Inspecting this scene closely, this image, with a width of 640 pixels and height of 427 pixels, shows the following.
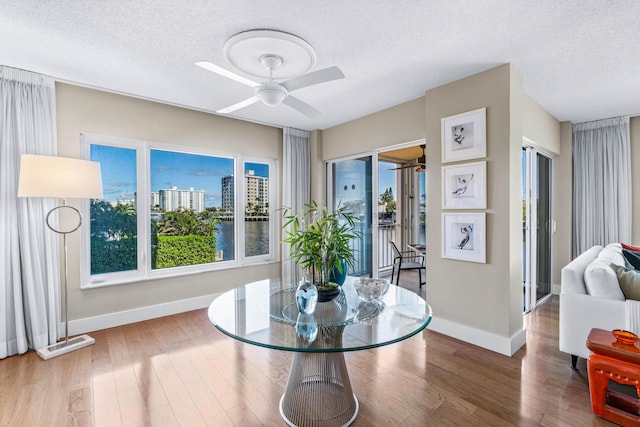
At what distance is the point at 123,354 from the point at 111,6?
2673 mm

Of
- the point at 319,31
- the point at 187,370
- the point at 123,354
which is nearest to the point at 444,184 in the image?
the point at 319,31

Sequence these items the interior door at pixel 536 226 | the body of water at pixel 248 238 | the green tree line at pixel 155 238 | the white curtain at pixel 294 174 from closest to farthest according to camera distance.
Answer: the green tree line at pixel 155 238, the interior door at pixel 536 226, the body of water at pixel 248 238, the white curtain at pixel 294 174

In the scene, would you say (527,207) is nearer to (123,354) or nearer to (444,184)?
(444,184)

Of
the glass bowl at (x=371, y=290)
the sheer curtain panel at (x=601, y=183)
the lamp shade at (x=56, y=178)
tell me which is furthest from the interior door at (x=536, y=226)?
the lamp shade at (x=56, y=178)

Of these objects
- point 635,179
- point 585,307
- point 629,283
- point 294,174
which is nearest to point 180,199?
point 294,174

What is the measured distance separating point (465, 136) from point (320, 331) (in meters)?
2.30

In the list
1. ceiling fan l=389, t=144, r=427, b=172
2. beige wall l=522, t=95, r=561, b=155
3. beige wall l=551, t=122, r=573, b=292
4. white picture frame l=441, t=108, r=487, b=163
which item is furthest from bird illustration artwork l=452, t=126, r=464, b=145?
beige wall l=551, t=122, r=573, b=292

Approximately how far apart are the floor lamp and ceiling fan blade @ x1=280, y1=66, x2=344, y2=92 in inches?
80.1

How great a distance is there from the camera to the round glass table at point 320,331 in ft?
4.92

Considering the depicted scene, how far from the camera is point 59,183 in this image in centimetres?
261

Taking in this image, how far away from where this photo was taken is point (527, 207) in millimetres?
3689

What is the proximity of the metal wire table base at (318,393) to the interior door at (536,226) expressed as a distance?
2.89 metres

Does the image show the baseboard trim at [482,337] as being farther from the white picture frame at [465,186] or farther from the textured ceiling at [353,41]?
the textured ceiling at [353,41]

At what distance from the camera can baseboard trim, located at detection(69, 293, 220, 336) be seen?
313cm
